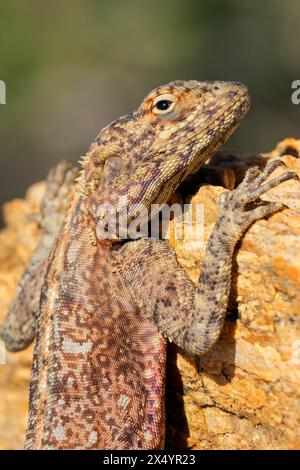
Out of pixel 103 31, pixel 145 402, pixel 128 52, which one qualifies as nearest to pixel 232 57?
pixel 128 52

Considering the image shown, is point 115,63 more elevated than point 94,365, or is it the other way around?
point 115,63

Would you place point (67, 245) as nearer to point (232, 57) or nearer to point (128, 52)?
point (232, 57)

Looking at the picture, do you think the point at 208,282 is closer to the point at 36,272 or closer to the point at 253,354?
the point at 253,354

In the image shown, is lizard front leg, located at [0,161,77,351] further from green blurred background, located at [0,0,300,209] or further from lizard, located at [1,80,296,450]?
green blurred background, located at [0,0,300,209]

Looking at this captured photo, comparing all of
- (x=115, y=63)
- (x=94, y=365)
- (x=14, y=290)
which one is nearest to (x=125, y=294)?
(x=94, y=365)

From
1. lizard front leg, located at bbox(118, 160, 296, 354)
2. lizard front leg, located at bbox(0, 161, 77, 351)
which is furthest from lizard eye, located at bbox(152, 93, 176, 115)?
lizard front leg, located at bbox(0, 161, 77, 351)

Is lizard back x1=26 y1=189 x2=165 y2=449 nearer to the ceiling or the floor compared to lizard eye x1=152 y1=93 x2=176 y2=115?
nearer to the floor
